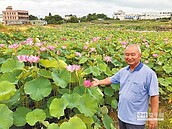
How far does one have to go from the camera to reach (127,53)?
2.22m

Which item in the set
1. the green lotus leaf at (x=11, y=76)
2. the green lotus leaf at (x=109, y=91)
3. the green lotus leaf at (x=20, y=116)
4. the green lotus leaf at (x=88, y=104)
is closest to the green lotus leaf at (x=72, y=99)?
the green lotus leaf at (x=88, y=104)

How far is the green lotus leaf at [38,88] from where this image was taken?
1813 mm

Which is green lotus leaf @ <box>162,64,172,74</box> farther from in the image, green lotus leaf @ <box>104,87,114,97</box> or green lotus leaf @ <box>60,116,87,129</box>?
green lotus leaf @ <box>60,116,87,129</box>

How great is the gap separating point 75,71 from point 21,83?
0.45 metres

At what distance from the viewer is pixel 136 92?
2236mm

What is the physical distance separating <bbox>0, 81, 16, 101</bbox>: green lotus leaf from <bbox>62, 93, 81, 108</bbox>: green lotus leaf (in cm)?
39

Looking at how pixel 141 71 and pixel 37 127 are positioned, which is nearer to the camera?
pixel 37 127

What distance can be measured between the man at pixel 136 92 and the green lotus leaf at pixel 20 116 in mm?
939

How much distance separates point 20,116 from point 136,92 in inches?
40.2

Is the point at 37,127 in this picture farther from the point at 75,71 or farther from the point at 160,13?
the point at 160,13

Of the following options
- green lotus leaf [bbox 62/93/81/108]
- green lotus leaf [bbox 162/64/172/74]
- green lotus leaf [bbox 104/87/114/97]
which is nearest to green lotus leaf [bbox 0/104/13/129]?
green lotus leaf [bbox 62/93/81/108]

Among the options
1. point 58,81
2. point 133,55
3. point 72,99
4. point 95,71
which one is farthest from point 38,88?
point 95,71

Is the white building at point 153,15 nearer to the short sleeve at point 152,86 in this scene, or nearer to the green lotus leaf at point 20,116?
the short sleeve at point 152,86

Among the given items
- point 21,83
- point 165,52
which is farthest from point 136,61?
point 165,52
